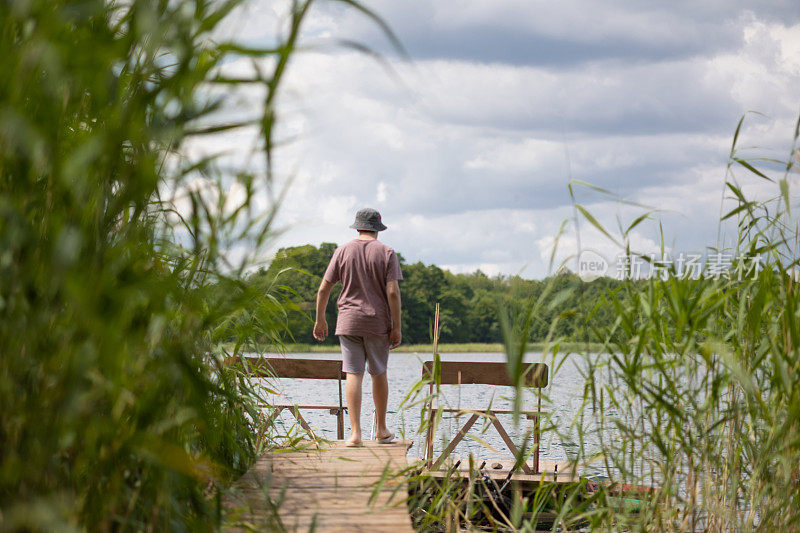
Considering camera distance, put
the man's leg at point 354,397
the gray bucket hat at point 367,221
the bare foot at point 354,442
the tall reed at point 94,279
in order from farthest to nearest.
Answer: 1. the gray bucket hat at point 367,221
2. the man's leg at point 354,397
3. the bare foot at point 354,442
4. the tall reed at point 94,279

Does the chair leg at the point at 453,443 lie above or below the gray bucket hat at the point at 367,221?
below

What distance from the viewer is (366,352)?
402 cm

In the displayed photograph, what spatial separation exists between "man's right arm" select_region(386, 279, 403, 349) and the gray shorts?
0.05m

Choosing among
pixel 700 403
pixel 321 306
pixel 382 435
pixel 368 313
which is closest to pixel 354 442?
pixel 382 435

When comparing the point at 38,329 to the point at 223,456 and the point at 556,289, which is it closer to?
the point at 223,456

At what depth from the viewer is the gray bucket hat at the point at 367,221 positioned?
4.09m

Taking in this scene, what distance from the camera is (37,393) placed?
4.19 ft

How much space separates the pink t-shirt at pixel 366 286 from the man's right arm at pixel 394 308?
0.11ft

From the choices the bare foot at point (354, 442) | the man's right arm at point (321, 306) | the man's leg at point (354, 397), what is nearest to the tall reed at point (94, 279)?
the bare foot at point (354, 442)

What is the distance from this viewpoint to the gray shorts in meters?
3.96

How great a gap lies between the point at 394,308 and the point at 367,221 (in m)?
0.58

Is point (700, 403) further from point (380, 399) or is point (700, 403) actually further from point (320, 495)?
point (380, 399)

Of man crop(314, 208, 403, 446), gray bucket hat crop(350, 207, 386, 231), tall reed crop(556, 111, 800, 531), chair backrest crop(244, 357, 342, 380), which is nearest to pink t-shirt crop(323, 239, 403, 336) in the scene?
man crop(314, 208, 403, 446)

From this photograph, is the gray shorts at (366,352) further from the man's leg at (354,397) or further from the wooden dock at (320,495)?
the wooden dock at (320,495)
